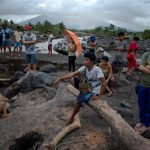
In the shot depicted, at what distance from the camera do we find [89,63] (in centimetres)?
661

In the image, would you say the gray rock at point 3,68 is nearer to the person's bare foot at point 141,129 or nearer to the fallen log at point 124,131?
the fallen log at point 124,131

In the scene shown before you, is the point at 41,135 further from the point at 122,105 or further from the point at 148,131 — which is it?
the point at 122,105

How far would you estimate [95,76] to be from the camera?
673cm

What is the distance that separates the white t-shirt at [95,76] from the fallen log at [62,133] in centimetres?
77

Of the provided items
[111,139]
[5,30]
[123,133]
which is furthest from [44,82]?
[5,30]

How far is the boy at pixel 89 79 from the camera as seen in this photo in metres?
6.65

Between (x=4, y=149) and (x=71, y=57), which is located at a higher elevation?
(x=71, y=57)

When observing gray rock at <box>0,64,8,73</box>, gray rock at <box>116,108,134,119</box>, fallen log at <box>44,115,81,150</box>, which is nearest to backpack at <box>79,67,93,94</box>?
fallen log at <box>44,115,81,150</box>

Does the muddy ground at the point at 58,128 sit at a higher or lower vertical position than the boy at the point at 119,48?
lower

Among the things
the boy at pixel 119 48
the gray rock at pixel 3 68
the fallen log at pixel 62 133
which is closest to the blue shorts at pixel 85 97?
the fallen log at pixel 62 133

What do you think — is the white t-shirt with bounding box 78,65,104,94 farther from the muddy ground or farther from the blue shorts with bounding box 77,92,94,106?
the muddy ground

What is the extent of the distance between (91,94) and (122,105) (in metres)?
2.85

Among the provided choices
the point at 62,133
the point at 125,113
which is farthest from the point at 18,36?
the point at 62,133

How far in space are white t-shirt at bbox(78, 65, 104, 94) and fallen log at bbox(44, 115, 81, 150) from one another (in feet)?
2.52
